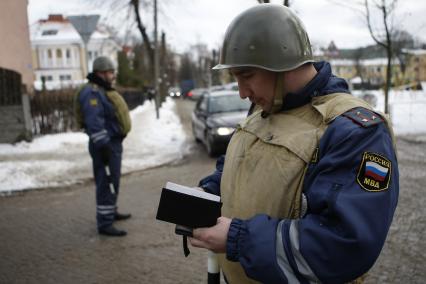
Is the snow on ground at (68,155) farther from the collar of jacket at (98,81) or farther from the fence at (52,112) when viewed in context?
the collar of jacket at (98,81)

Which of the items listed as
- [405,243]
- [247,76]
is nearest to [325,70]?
[247,76]

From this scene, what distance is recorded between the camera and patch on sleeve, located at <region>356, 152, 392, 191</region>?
1.31 metres

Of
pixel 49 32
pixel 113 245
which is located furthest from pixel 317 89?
pixel 49 32

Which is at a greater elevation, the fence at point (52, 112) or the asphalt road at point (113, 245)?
the fence at point (52, 112)

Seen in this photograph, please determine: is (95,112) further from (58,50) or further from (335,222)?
(58,50)

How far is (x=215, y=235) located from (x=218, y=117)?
900cm

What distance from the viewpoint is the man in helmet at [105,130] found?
488 centimetres

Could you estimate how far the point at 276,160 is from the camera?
1.54 metres

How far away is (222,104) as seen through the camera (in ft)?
36.4

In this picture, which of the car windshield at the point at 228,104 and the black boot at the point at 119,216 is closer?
the black boot at the point at 119,216

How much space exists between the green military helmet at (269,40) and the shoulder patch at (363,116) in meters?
0.28

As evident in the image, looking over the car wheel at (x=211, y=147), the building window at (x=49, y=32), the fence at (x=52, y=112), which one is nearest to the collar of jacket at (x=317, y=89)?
the car wheel at (x=211, y=147)

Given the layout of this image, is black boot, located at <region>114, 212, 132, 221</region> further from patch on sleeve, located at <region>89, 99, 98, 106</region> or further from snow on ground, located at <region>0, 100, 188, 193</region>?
snow on ground, located at <region>0, 100, 188, 193</region>

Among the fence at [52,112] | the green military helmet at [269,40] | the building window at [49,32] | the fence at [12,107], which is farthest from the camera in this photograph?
the building window at [49,32]
